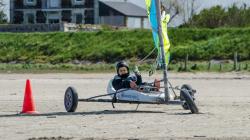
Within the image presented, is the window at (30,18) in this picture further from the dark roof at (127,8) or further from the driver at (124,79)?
the driver at (124,79)

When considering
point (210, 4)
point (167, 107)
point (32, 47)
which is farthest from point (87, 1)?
point (167, 107)

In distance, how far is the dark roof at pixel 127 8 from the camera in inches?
3165

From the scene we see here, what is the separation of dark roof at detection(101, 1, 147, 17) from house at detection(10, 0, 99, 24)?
176cm

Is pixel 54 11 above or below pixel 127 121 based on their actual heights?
above

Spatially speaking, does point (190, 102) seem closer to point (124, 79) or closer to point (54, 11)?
point (124, 79)

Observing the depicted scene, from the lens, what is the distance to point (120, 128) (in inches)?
538

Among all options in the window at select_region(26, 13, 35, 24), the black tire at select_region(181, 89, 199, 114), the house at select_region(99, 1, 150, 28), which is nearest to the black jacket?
the black tire at select_region(181, 89, 199, 114)

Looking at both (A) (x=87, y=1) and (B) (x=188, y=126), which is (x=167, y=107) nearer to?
(B) (x=188, y=126)

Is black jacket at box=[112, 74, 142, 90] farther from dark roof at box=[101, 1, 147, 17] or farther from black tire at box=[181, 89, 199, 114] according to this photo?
dark roof at box=[101, 1, 147, 17]

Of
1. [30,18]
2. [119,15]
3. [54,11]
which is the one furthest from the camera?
[30,18]

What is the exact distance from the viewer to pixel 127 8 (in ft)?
269

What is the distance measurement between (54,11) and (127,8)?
285 inches

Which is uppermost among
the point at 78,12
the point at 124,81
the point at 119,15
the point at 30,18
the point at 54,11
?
the point at 54,11

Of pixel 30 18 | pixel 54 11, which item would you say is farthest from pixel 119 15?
pixel 30 18
